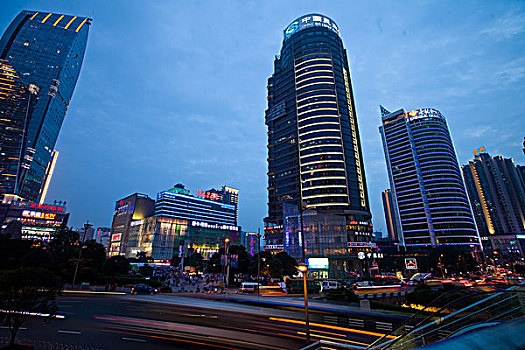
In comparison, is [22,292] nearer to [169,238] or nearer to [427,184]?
[169,238]

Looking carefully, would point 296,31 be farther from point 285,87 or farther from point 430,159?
point 430,159

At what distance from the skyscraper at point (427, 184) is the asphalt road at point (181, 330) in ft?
504

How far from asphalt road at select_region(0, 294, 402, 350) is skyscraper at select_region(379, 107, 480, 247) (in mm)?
153621

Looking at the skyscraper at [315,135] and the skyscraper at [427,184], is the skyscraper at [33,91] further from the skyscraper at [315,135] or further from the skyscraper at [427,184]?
the skyscraper at [427,184]

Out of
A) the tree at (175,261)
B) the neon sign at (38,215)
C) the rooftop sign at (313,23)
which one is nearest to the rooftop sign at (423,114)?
the rooftop sign at (313,23)

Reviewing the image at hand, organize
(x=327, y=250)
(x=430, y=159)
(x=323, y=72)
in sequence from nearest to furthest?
1. (x=327, y=250)
2. (x=323, y=72)
3. (x=430, y=159)

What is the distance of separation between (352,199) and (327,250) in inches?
1219

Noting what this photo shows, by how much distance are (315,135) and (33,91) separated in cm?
17804

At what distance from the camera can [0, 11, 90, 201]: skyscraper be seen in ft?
456

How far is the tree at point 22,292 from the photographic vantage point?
38.7 feet

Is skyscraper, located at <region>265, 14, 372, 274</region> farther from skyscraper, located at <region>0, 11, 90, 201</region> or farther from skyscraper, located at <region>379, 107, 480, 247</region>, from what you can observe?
skyscraper, located at <region>0, 11, 90, 201</region>

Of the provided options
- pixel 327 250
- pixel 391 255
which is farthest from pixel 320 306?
pixel 391 255

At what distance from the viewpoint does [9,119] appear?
141000mm

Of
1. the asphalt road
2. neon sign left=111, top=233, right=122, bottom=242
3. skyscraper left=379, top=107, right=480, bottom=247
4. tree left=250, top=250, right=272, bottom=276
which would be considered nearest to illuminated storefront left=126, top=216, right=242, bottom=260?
neon sign left=111, top=233, right=122, bottom=242
